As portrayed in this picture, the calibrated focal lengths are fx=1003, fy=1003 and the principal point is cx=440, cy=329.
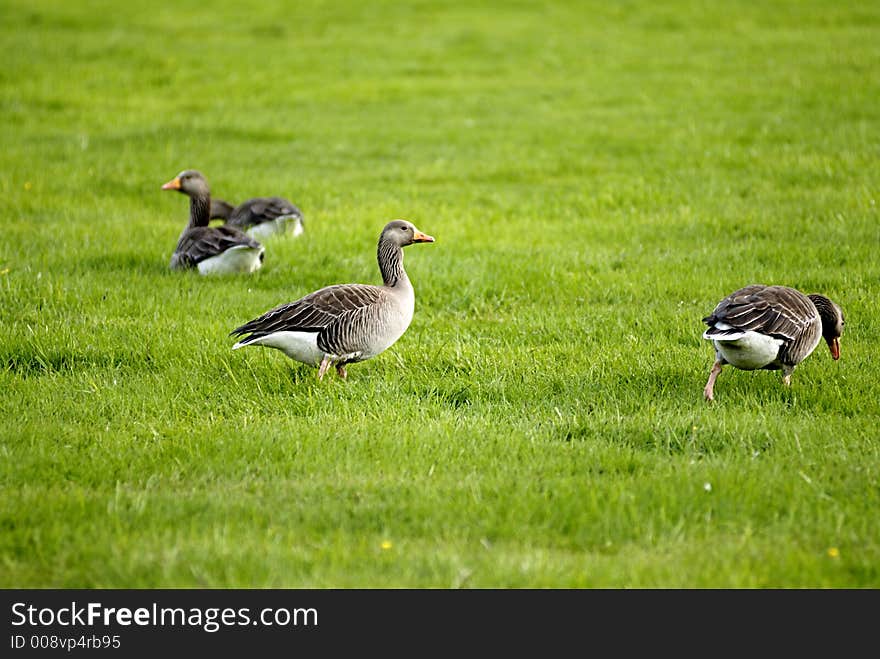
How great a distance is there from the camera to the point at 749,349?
7516 mm

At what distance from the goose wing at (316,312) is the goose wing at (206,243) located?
319 centimetres

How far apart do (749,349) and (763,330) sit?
0.17m

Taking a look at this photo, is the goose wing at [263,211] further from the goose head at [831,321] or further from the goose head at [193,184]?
the goose head at [831,321]

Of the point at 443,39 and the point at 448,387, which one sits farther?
the point at 443,39

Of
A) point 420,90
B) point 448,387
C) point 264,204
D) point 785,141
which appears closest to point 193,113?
point 420,90

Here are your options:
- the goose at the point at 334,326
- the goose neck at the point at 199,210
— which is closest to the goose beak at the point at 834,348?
the goose at the point at 334,326

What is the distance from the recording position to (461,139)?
61.4 feet

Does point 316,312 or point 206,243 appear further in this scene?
point 206,243

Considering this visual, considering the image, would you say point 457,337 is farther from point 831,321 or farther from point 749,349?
point 831,321

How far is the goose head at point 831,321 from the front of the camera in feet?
27.2

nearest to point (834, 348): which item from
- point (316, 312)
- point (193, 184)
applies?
point (316, 312)

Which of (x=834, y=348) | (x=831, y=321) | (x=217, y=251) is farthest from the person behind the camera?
(x=217, y=251)

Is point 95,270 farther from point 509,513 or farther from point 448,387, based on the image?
point 509,513
